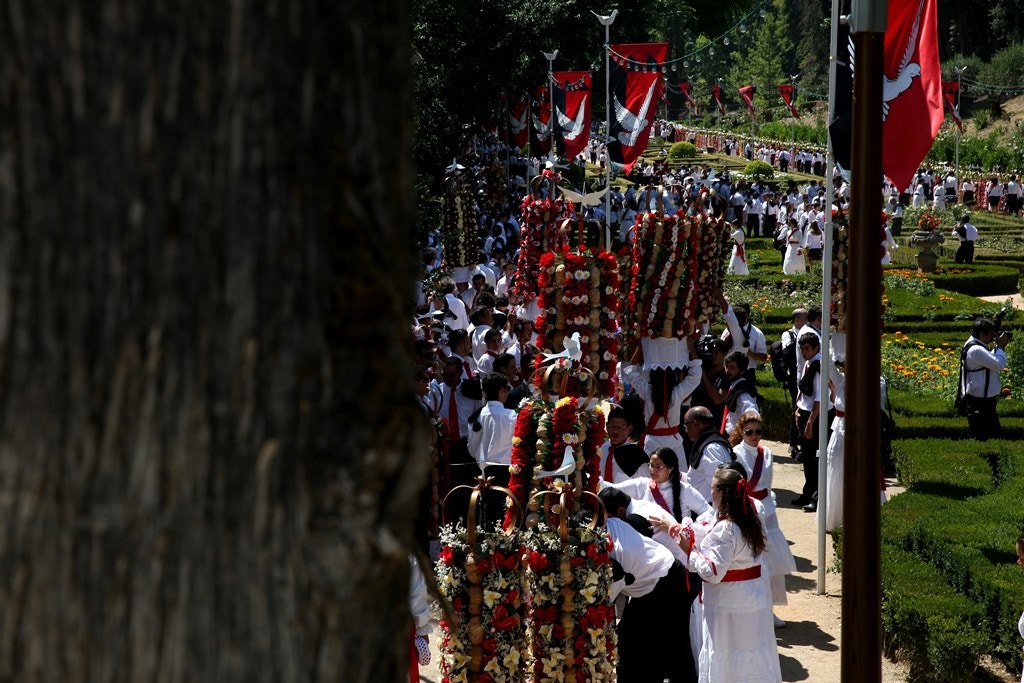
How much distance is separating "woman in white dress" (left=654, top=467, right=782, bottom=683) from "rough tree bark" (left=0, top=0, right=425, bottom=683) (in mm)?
4783

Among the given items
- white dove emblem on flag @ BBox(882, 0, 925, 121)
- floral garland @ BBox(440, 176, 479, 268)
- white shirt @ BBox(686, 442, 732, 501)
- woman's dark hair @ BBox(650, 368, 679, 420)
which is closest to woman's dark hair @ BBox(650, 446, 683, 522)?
white shirt @ BBox(686, 442, 732, 501)

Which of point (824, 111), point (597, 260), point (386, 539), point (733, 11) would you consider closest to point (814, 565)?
point (597, 260)

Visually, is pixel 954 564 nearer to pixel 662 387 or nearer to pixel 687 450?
pixel 687 450

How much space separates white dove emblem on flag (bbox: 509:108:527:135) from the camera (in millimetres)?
29281

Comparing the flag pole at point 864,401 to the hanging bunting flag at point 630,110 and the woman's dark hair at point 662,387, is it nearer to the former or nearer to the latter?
the woman's dark hair at point 662,387

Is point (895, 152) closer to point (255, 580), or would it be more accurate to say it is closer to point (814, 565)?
point (814, 565)

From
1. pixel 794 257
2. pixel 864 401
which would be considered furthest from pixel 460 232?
pixel 864 401

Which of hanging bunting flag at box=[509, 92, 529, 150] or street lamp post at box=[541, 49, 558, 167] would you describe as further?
hanging bunting flag at box=[509, 92, 529, 150]

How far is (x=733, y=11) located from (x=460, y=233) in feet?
101

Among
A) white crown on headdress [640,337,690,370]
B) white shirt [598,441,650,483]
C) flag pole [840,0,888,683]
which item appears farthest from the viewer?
white crown on headdress [640,337,690,370]

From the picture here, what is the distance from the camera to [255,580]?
1295 mm

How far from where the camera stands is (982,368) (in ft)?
38.4

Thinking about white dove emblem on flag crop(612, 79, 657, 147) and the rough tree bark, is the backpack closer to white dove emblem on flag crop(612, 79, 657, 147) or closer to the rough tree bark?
white dove emblem on flag crop(612, 79, 657, 147)

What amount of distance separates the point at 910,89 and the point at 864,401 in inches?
124
